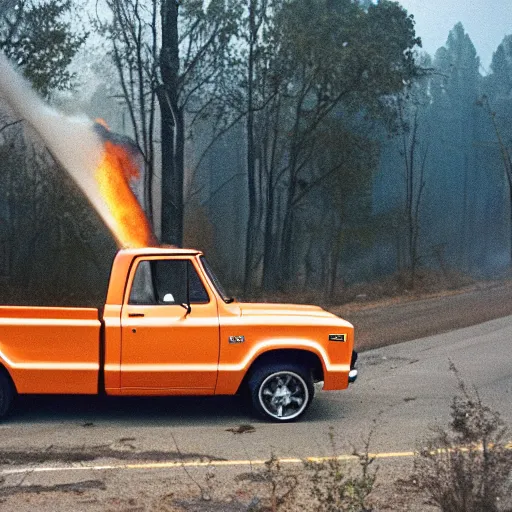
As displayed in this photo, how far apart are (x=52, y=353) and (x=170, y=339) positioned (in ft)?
3.74

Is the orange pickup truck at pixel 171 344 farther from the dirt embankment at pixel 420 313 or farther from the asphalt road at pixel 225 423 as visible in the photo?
the dirt embankment at pixel 420 313

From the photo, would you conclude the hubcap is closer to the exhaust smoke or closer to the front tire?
the front tire

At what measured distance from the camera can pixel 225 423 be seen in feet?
29.8

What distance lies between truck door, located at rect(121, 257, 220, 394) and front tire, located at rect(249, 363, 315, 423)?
0.46m

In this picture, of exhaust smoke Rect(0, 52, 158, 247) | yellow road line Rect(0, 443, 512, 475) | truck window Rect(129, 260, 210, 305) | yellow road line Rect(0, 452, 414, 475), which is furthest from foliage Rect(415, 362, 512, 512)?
exhaust smoke Rect(0, 52, 158, 247)

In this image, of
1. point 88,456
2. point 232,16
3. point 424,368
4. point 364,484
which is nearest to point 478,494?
point 364,484

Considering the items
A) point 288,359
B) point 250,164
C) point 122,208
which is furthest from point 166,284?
point 250,164

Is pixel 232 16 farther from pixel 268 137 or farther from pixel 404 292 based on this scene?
pixel 404 292

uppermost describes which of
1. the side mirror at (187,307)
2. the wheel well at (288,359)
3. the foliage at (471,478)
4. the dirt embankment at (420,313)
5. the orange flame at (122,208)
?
the orange flame at (122,208)

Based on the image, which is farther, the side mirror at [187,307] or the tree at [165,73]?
the tree at [165,73]

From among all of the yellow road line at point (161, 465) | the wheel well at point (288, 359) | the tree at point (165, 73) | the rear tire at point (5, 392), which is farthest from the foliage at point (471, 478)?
the tree at point (165, 73)

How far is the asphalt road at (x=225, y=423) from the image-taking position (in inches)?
308

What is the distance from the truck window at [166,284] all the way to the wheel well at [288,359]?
82 centimetres

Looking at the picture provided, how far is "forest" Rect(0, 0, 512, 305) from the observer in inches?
815
